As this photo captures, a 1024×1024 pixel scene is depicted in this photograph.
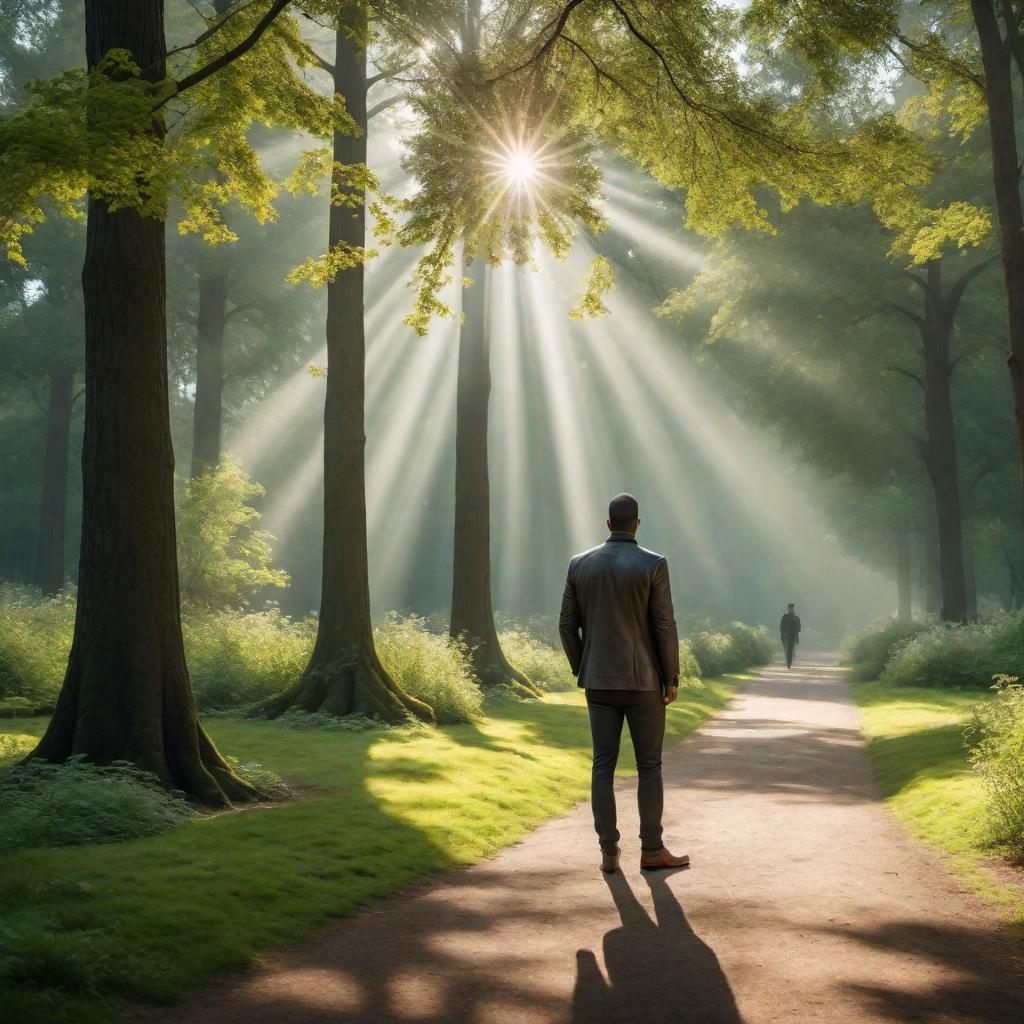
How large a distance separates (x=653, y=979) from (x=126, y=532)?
602 centimetres

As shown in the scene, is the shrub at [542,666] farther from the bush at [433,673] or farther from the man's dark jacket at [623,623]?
the man's dark jacket at [623,623]

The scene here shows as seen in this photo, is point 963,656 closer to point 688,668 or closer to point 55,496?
point 688,668

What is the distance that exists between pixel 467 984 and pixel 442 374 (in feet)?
165

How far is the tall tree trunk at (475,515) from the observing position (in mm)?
21328

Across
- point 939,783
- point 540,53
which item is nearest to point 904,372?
point 540,53

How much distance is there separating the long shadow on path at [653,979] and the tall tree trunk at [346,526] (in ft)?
31.6

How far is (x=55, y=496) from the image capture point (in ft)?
123

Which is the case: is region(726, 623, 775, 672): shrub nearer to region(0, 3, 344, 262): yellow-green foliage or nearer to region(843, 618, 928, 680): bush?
region(843, 618, 928, 680): bush

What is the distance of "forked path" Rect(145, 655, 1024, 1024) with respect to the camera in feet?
14.8

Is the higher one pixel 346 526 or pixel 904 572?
pixel 904 572

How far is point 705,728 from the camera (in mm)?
18016

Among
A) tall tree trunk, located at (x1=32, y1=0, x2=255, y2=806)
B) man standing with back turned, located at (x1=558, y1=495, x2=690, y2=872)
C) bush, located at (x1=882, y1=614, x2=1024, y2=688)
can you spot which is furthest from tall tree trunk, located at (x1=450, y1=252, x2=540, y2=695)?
man standing with back turned, located at (x1=558, y1=495, x2=690, y2=872)

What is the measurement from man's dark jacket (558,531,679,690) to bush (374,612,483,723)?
9342 millimetres

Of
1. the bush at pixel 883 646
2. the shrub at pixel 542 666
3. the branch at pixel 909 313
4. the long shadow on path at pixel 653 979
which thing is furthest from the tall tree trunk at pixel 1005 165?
the bush at pixel 883 646
